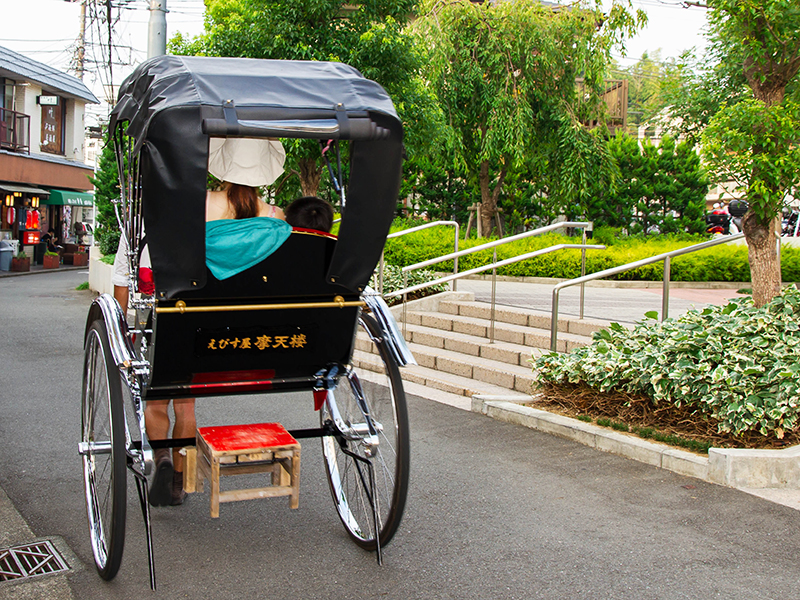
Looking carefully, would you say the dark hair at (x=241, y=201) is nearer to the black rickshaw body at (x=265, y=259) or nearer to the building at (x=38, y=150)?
the black rickshaw body at (x=265, y=259)

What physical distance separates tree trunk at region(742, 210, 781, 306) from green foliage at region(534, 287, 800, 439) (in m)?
0.18

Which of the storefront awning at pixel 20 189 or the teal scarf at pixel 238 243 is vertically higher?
the storefront awning at pixel 20 189

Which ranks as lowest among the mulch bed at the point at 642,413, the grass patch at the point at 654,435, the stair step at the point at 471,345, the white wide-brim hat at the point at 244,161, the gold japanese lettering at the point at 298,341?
the grass patch at the point at 654,435

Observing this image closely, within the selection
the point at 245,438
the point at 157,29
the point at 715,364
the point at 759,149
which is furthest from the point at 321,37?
the point at 245,438

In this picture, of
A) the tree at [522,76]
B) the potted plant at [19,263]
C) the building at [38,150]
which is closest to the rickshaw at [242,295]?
the tree at [522,76]

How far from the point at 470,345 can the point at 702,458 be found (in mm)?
3943

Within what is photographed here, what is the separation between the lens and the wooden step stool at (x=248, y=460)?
11.2ft

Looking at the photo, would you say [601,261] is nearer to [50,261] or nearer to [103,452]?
[103,452]

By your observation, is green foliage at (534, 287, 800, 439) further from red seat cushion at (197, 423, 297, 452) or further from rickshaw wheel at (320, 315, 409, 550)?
red seat cushion at (197, 423, 297, 452)

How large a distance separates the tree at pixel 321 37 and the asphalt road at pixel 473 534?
268 inches

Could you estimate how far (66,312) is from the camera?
46.1 ft

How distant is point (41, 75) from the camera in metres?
29.6

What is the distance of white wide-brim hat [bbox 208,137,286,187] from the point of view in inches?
147

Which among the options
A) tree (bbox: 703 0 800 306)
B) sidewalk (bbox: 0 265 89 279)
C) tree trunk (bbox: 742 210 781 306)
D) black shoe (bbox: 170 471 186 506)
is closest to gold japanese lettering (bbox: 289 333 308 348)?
black shoe (bbox: 170 471 186 506)
